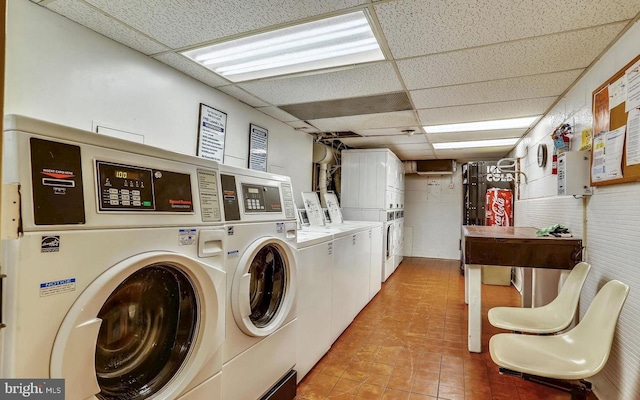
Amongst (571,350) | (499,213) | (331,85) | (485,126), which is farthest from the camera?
(499,213)

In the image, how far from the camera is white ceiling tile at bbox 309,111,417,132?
3.51 metres

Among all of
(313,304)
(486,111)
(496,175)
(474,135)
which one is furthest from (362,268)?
(496,175)

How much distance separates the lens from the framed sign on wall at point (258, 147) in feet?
10.6

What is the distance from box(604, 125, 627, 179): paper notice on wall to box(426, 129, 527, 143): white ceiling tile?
2.36 m

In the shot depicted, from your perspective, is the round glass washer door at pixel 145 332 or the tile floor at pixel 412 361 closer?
the round glass washer door at pixel 145 332

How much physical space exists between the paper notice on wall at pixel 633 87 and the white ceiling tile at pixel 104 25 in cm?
270

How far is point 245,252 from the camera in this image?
1.54 m

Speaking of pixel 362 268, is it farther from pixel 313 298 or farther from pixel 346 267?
pixel 313 298

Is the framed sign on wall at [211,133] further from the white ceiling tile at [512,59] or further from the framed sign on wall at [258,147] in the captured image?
the white ceiling tile at [512,59]

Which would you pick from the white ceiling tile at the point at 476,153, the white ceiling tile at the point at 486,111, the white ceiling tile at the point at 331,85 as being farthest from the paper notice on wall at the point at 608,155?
the white ceiling tile at the point at 476,153

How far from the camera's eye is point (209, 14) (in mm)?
1681

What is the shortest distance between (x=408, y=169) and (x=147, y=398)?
6528 millimetres

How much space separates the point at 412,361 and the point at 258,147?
2.47 metres

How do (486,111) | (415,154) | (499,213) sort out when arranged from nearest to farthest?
(486,111) → (499,213) → (415,154)
